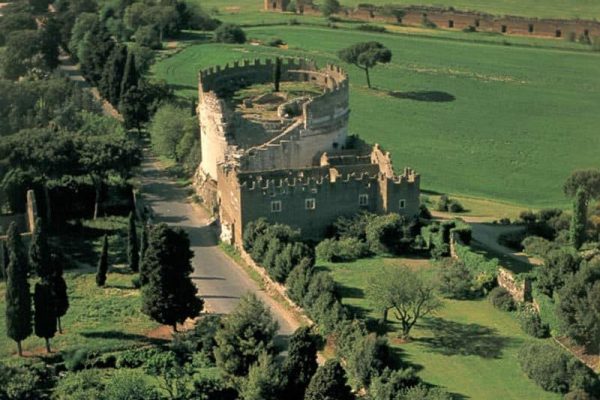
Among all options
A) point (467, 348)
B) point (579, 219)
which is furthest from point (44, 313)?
point (579, 219)

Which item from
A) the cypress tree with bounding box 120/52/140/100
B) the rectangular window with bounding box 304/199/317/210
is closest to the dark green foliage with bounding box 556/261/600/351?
the rectangular window with bounding box 304/199/317/210

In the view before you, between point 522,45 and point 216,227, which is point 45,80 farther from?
point 522,45

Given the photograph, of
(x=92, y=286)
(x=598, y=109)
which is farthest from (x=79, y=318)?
(x=598, y=109)

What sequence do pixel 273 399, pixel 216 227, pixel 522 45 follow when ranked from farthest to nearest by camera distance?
pixel 522 45 < pixel 216 227 < pixel 273 399

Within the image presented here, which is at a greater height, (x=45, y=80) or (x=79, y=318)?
(x=45, y=80)

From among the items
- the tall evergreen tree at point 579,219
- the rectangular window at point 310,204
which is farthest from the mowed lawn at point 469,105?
the rectangular window at point 310,204

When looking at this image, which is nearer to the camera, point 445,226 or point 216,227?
point 445,226

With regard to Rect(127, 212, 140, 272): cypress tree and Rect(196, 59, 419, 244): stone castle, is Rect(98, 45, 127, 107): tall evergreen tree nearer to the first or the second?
Rect(196, 59, 419, 244): stone castle
